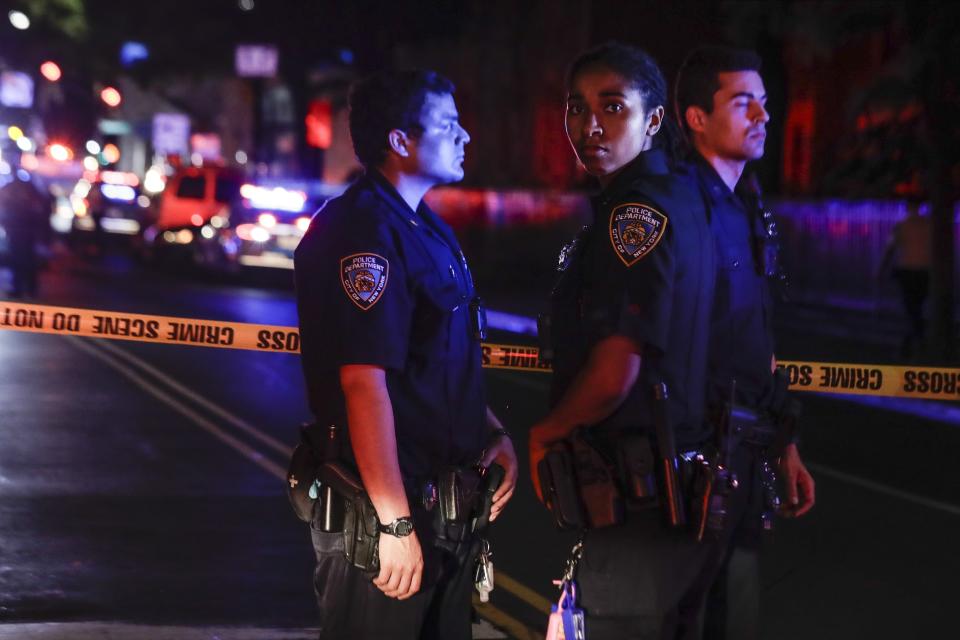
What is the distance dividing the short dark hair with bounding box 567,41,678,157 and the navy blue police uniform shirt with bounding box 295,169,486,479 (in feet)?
A: 1.99

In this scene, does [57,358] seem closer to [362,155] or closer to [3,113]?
[362,155]

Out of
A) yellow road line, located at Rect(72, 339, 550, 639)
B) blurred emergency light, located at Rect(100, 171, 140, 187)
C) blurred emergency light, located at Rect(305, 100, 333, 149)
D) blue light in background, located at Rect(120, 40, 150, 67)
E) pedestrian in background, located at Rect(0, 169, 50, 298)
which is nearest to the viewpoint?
yellow road line, located at Rect(72, 339, 550, 639)

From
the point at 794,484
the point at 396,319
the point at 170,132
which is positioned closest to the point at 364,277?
the point at 396,319

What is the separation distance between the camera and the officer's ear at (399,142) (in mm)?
3947

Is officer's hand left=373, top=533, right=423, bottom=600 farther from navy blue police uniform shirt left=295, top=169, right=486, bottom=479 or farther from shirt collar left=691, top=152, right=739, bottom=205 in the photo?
shirt collar left=691, top=152, right=739, bottom=205

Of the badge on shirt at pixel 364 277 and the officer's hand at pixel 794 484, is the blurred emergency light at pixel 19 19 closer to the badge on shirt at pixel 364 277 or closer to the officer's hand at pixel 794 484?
the officer's hand at pixel 794 484

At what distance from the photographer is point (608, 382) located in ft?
12.4

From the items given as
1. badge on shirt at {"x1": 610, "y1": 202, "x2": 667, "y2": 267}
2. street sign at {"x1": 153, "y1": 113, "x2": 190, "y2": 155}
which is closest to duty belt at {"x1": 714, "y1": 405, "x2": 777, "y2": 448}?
badge on shirt at {"x1": 610, "y1": 202, "x2": 667, "y2": 267}

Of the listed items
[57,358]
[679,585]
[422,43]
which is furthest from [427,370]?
[422,43]

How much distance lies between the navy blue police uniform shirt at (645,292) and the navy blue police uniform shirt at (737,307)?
0.43ft

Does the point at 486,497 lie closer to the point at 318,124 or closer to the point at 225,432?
the point at 225,432

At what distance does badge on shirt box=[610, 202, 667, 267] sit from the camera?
3824mm

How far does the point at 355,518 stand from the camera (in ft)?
12.6

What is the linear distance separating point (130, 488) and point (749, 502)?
597 centimetres
